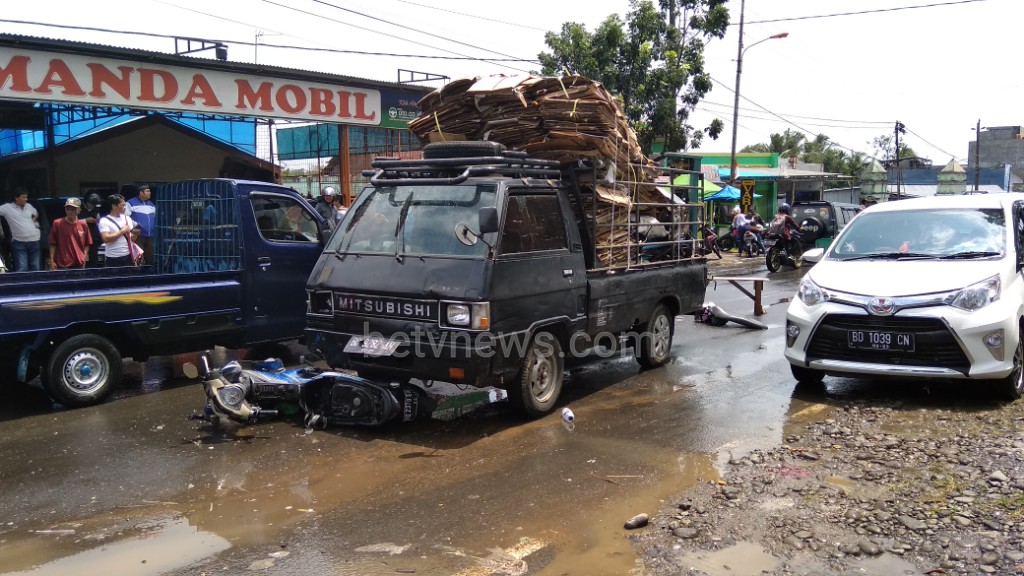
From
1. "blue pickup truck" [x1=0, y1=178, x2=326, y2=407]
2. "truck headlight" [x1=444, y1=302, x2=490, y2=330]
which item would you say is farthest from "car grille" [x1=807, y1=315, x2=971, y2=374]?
"blue pickup truck" [x1=0, y1=178, x2=326, y2=407]

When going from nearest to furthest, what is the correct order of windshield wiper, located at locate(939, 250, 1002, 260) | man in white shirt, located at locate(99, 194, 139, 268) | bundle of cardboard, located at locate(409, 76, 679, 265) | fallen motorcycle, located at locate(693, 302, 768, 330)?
1. windshield wiper, located at locate(939, 250, 1002, 260)
2. bundle of cardboard, located at locate(409, 76, 679, 265)
3. man in white shirt, located at locate(99, 194, 139, 268)
4. fallen motorcycle, located at locate(693, 302, 768, 330)

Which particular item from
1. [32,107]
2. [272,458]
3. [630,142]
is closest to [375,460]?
[272,458]

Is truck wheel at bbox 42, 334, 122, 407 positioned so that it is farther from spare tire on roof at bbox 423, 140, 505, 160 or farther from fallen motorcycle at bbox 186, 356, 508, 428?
spare tire on roof at bbox 423, 140, 505, 160

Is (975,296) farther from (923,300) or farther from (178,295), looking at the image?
(178,295)

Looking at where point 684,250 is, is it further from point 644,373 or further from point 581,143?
point 581,143

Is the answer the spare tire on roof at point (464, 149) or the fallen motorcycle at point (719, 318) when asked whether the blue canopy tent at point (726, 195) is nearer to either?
the fallen motorcycle at point (719, 318)

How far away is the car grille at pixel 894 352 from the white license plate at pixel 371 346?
148 inches

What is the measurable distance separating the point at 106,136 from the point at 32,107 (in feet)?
6.07

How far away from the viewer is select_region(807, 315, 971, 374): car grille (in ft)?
20.2

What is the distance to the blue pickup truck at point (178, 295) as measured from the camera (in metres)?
6.45

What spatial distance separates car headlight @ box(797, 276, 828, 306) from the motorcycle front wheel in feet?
43.8

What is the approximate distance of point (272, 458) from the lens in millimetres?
5398

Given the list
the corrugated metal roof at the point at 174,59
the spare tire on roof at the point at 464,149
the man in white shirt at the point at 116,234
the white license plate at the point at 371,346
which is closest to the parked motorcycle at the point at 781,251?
the corrugated metal roof at the point at 174,59

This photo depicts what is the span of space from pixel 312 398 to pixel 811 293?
4.56 m
